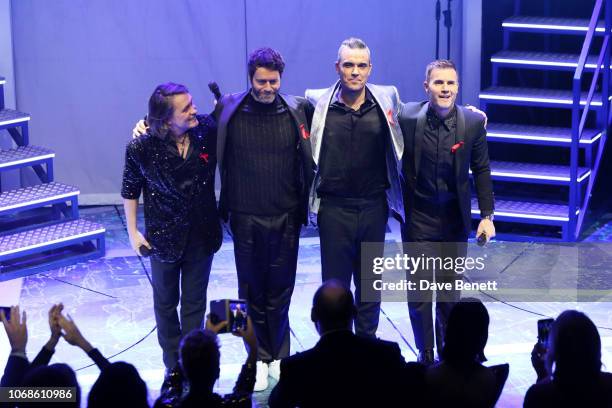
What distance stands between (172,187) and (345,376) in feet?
6.07

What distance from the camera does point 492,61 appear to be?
345 inches

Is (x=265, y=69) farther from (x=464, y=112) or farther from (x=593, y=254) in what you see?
(x=593, y=254)

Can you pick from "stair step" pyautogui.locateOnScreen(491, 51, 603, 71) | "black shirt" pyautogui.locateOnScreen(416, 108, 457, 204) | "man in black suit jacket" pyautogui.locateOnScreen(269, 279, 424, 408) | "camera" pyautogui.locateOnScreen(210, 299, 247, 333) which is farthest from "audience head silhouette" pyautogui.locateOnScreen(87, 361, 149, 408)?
"stair step" pyautogui.locateOnScreen(491, 51, 603, 71)

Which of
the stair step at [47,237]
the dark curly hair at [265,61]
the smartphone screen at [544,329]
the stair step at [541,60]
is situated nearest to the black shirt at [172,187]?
the dark curly hair at [265,61]

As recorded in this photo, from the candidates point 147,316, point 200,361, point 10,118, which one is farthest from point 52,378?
point 10,118

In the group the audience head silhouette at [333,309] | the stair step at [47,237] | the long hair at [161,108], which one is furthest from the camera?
the stair step at [47,237]

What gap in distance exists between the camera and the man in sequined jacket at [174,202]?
5.28 m

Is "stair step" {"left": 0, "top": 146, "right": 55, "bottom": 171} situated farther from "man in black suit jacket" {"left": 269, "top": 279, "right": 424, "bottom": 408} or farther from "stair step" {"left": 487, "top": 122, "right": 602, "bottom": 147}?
"man in black suit jacket" {"left": 269, "top": 279, "right": 424, "bottom": 408}

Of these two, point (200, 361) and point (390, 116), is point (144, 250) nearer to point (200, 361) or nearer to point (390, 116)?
point (390, 116)

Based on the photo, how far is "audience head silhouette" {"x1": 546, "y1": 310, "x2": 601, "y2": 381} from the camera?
379 cm

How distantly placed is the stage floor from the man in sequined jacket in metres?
0.49

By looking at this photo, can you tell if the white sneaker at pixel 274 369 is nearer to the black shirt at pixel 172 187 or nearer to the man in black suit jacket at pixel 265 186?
the man in black suit jacket at pixel 265 186

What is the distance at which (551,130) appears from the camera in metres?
8.60

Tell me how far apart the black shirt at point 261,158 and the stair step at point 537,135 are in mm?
3417
